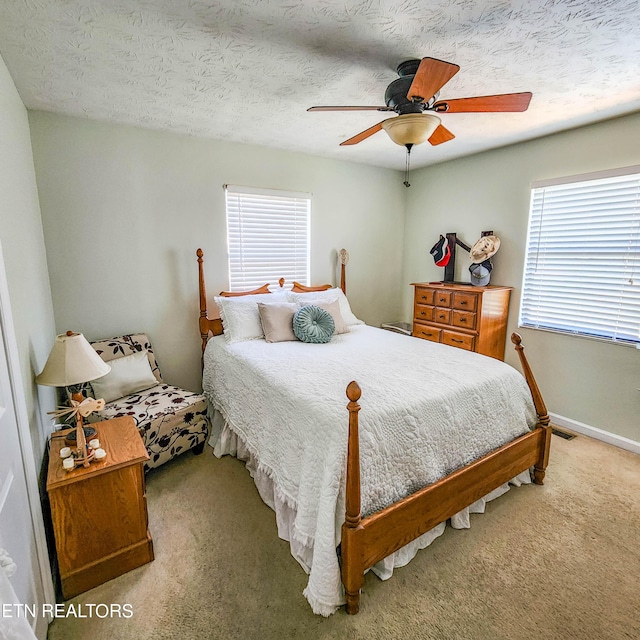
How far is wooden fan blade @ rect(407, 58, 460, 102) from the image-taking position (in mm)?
1422

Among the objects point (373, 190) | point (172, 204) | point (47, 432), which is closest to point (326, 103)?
point (172, 204)

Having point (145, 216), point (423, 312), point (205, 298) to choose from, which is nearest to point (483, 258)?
point (423, 312)

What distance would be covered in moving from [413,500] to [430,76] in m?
1.89

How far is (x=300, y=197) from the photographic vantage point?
3711mm

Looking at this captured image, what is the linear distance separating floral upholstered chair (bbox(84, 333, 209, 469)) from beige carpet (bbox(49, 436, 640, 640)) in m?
0.31

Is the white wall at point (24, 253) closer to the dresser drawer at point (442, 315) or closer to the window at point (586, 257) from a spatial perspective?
the dresser drawer at point (442, 315)

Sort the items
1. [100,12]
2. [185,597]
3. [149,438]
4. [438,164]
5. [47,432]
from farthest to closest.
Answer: [438,164] → [149,438] → [47,432] → [185,597] → [100,12]

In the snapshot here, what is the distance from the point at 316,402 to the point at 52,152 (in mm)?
2639

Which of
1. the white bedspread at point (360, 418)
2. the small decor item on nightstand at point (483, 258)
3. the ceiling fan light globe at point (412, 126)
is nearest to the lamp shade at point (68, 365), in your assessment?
the white bedspread at point (360, 418)

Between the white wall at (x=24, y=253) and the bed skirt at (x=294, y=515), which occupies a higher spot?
the white wall at (x=24, y=253)

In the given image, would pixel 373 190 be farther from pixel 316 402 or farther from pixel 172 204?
pixel 316 402

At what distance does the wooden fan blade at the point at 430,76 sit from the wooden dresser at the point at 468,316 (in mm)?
2037

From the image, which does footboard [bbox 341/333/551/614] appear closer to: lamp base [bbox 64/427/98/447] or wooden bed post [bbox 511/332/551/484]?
wooden bed post [bbox 511/332/551/484]

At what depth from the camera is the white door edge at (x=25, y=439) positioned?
131 cm
